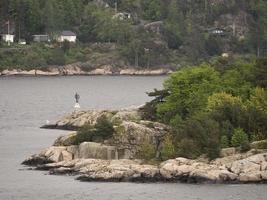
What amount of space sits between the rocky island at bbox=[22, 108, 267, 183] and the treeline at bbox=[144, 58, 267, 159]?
138cm

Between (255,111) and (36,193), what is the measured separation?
63.7ft

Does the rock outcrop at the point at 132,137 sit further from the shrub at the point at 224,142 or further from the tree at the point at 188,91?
the shrub at the point at 224,142

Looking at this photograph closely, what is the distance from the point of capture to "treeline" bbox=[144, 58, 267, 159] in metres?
74.2

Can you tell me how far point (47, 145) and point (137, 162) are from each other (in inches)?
716

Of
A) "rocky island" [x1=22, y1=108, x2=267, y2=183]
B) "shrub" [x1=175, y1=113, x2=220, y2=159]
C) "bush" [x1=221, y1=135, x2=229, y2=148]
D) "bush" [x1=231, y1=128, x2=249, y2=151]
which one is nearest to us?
"rocky island" [x1=22, y1=108, x2=267, y2=183]

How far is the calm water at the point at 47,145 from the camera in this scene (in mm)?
65938

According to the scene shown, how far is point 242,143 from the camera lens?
7362cm

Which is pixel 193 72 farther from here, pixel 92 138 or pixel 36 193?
pixel 36 193

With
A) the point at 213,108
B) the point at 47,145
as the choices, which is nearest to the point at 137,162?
the point at 213,108

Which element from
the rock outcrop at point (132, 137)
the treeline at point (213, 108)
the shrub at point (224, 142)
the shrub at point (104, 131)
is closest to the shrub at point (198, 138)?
the treeline at point (213, 108)

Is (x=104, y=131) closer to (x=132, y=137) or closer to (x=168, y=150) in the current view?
(x=132, y=137)

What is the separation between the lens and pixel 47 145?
90375 millimetres

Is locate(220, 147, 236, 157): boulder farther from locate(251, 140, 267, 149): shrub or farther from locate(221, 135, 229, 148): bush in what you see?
locate(251, 140, 267, 149): shrub

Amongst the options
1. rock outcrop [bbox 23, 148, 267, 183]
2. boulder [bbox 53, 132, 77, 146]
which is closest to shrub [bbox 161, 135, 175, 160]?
rock outcrop [bbox 23, 148, 267, 183]
